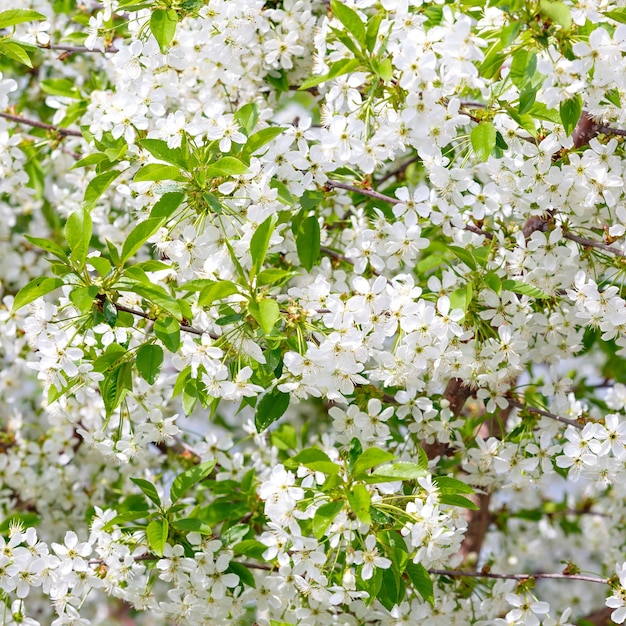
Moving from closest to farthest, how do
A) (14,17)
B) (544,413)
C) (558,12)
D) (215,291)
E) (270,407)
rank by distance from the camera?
(558,12)
(215,291)
(270,407)
(14,17)
(544,413)

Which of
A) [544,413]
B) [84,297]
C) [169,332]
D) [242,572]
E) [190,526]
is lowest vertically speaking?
[242,572]

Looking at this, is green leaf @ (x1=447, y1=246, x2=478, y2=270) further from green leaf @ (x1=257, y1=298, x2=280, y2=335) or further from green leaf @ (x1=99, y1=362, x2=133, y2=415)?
green leaf @ (x1=99, y1=362, x2=133, y2=415)

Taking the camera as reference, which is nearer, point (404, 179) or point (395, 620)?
point (395, 620)

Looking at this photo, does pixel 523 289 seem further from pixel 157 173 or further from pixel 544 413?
pixel 157 173

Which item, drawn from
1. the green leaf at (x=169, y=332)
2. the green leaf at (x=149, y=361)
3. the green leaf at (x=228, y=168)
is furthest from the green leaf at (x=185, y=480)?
the green leaf at (x=228, y=168)

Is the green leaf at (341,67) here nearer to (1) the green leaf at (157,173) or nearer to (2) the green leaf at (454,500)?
(1) the green leaf at (157,173)

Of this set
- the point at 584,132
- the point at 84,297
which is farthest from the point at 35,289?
the point at 584,132

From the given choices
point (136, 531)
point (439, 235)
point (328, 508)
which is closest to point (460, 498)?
point (328, 508)

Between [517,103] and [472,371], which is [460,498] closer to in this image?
[472,371]
